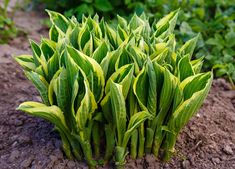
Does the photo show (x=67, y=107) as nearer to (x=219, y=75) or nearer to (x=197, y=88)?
(x=197, y=88)

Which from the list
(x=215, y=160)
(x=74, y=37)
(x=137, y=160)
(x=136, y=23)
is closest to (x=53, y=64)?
(x=74, y=37)

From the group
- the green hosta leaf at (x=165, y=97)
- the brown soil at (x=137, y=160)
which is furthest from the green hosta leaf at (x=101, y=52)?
the brown soil at (x=137, y=160)

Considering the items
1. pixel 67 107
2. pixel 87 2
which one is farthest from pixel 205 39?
pixel 67 107

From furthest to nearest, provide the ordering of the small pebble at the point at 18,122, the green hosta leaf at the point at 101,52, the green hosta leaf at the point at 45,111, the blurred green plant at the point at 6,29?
1. the blurred green plant at the point at 6,29
2. the small pebble at the point at 18,122
3. the green hosta leaf at the point at 101,52
4. the green hosta leaf at the point at 45,111

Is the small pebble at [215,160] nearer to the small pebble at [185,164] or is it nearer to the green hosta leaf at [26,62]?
the small pebble at [185,164]

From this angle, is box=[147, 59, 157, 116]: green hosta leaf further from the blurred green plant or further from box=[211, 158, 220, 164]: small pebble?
the blurred green plant

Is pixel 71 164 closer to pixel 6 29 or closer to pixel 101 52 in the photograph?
pixel 101 52
